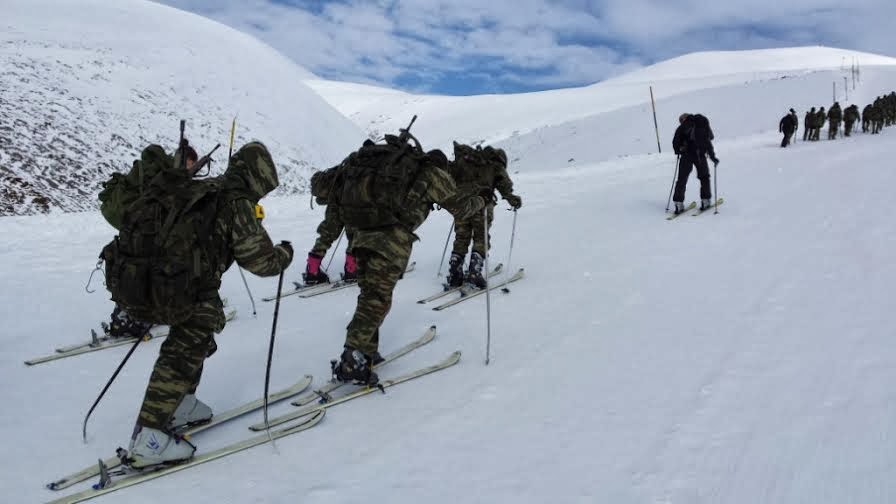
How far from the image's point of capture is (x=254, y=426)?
4.13 meters

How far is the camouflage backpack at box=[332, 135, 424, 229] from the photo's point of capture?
4.71 metres

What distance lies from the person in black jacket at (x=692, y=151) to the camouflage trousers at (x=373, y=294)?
320 inches

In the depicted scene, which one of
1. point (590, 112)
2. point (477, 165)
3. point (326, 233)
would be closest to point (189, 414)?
point (326, 233)

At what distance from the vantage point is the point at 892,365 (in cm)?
402

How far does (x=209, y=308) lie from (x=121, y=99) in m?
20.8

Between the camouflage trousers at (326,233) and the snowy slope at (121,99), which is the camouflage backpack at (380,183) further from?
the snowy slope at (121,99)

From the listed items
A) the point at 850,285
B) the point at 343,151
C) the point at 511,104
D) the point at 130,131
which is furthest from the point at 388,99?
the point at 850,285

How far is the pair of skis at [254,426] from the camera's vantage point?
334 centimetres

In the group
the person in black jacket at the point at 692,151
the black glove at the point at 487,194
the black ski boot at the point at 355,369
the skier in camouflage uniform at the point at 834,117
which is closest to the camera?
the black ski boot at the point at 355,369

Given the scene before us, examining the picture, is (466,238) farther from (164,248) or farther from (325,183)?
(164,248)

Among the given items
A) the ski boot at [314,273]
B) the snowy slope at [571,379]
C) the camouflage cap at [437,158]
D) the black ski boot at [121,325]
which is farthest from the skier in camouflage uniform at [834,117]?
the black ski boot at [121,325]

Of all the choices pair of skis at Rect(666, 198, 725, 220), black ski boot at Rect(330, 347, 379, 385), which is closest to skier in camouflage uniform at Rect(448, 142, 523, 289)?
black ski boot at Rect(330, 347, 379, 385)

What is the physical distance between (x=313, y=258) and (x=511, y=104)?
5602 centimetres

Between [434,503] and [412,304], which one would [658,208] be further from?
[434,503]
